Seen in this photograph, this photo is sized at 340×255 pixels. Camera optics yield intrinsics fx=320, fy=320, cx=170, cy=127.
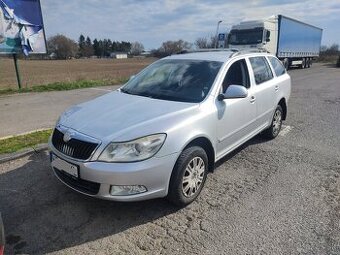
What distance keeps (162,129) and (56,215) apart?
1.48 metres

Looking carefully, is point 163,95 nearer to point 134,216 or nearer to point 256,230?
point 134,216

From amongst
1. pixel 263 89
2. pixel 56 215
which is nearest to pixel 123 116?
pixel 56 215

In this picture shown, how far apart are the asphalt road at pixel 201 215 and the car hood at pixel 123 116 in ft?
3.02

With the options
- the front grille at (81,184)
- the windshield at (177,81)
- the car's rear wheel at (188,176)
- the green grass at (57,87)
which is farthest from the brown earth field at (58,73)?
the car's rear wheel at (188,176)

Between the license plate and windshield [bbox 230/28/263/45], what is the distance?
19.1 metres

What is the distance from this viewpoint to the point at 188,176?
356 cm

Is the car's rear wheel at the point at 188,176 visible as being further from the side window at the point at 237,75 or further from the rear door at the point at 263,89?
the rear door at the point at 263,89

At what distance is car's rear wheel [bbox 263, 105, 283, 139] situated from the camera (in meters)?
5.94

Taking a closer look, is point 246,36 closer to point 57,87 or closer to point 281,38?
point 281,38

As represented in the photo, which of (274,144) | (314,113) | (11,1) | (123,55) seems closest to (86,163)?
(274,144)

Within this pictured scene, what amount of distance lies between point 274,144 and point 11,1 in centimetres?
1137

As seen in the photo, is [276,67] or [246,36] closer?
[276,67]

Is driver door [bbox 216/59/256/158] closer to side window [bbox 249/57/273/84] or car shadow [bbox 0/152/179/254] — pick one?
side window [bbox 249/57/273/84]

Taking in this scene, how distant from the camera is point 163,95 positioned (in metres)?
4.17
